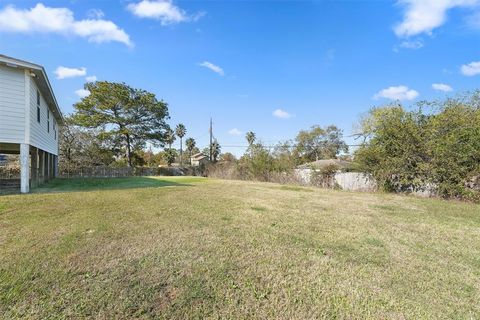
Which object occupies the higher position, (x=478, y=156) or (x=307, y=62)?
(x=307, y=62)

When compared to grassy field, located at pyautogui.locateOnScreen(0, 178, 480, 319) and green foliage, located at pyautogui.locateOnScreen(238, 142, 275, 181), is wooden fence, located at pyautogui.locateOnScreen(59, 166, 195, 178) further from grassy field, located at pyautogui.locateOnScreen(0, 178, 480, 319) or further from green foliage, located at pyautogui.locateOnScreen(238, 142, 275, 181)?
grassy field, located at pyautogui.locateOnScreen(0, 178, 480, 319)

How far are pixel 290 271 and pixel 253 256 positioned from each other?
51cm

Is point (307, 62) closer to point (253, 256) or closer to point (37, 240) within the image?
point (253, 256)

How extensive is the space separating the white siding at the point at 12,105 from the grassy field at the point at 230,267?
389cm

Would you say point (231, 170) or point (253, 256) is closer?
point (253, 256)

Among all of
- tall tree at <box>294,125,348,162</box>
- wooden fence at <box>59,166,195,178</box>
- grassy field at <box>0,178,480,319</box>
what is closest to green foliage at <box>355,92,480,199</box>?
grassy field at <box>0,178,480,319</box>

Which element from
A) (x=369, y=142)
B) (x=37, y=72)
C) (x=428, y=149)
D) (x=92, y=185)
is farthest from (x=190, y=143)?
(x=428, y=149)

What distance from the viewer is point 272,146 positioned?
674 inches

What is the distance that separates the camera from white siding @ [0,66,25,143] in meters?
7.53

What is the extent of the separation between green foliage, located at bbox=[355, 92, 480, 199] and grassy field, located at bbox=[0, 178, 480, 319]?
5023 mm

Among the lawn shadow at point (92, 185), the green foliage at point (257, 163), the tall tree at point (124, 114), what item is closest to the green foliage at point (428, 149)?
the green foliage at point (257, 163)

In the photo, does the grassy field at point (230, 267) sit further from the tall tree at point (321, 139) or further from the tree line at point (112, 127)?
the tall tree at point (321, 139)

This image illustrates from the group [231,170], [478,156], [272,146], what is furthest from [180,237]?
[231,170]

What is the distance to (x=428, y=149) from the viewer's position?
31.2 feet
